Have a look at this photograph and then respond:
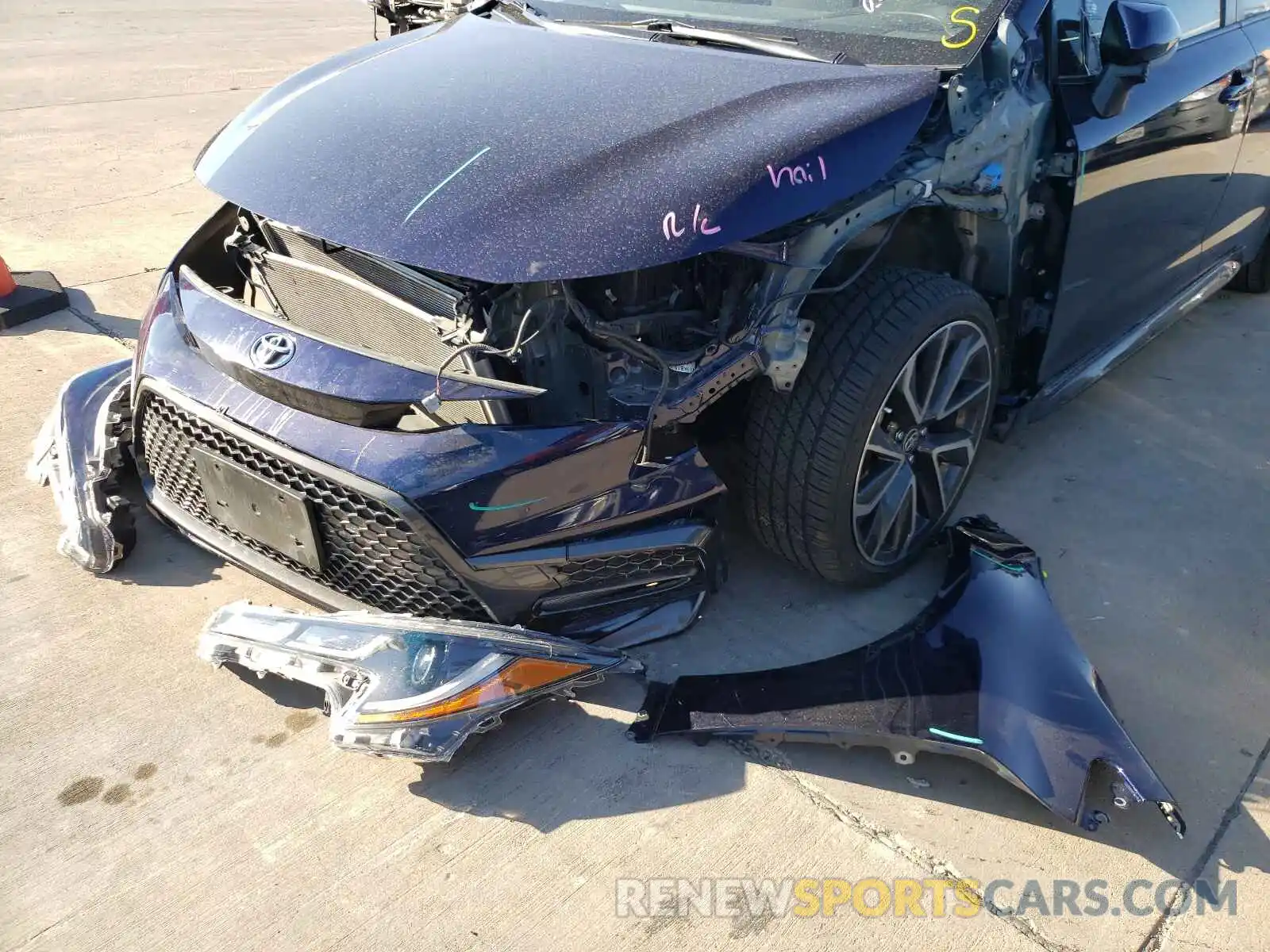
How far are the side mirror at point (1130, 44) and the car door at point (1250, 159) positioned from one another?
1.06 metres

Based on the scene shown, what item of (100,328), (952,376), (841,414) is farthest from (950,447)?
(100,328)

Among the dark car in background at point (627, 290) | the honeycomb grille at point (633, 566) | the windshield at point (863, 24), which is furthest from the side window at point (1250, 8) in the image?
the honeycomb grille at point (633, 566)

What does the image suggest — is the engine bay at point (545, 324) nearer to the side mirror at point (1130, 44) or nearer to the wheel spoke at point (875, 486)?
the wheel spoke at point (875, 486)

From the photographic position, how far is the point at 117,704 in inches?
94.5

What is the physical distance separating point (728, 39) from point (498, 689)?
6.19 feet

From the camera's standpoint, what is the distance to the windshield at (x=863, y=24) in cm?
257

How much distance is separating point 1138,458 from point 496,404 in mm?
2601

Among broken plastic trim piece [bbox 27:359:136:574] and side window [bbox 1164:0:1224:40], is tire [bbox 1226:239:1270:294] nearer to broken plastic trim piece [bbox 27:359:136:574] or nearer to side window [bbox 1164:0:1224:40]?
side window [bbox 1164:0:1224:40]

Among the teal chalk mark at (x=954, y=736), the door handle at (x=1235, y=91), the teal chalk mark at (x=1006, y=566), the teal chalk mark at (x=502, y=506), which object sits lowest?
the teal chalk mark at (x=954, y=736)

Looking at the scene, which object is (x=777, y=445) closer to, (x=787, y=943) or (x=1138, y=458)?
(x=787, y=943)

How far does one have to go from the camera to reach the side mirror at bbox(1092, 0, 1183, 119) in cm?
262

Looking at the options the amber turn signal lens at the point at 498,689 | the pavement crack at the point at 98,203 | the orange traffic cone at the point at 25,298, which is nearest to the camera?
the amber turn signal lens at the point at 498,689

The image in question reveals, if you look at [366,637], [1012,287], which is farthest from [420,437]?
[1012,287]

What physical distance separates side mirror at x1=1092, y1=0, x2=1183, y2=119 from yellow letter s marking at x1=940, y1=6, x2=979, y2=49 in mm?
408
